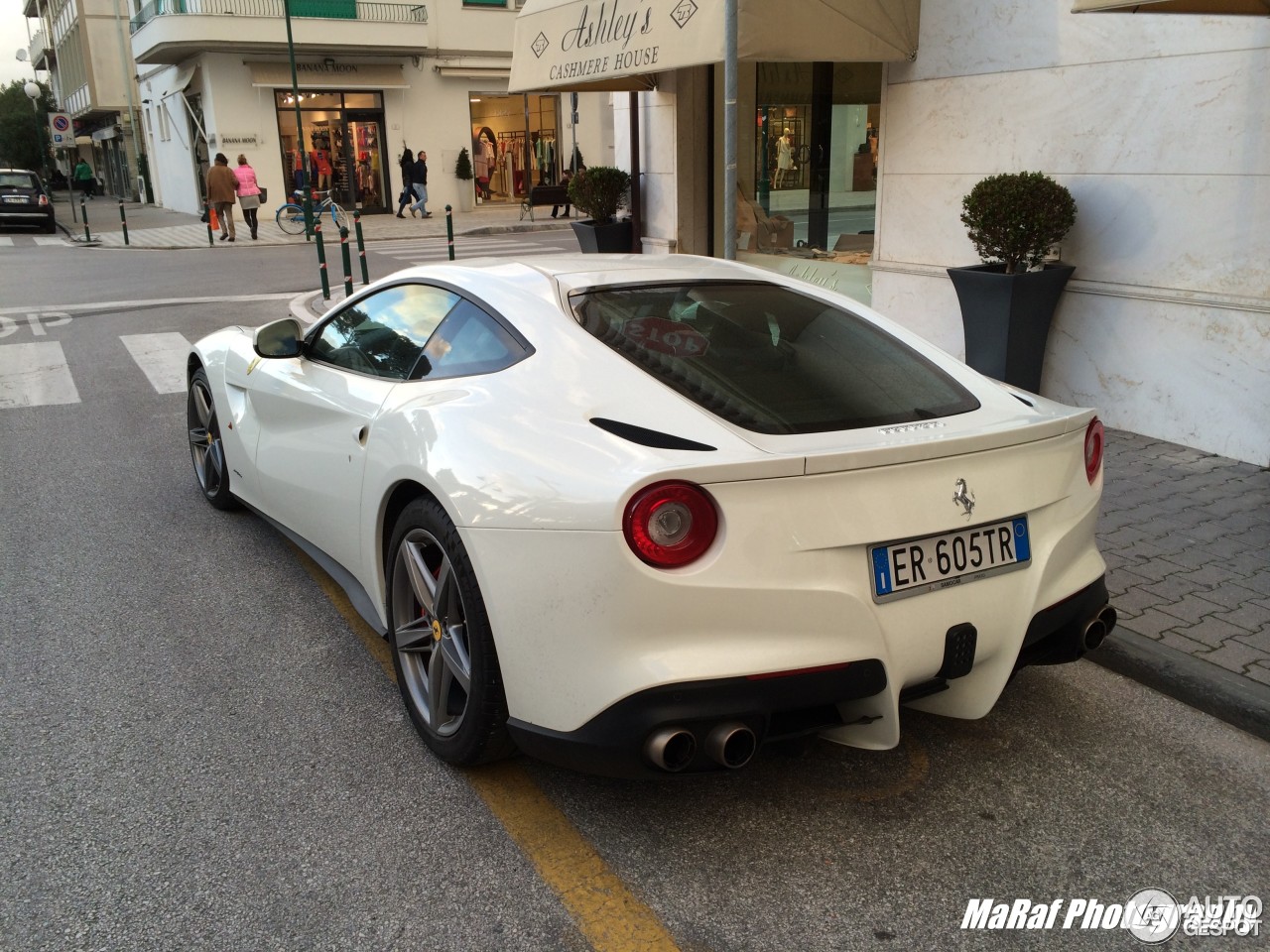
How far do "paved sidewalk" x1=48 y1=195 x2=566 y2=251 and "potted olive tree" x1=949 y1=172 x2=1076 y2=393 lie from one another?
19.0 meters

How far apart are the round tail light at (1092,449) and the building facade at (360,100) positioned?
28.5m

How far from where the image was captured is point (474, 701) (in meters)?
2.99

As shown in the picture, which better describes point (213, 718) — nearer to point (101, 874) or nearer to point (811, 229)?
point (101, 874)

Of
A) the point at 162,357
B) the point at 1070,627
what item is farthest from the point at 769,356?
the point at 162,357

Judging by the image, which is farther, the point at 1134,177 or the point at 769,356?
the point at 1134,177

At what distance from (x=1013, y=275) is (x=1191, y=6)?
190cm

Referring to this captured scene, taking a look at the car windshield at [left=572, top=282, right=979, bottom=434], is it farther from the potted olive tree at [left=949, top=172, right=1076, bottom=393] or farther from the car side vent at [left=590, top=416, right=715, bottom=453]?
the potted olive tree at [left=949, top=172, right=1076, bottom=393]

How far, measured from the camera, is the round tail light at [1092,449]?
3.27 meters

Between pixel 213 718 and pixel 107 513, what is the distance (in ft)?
9.18

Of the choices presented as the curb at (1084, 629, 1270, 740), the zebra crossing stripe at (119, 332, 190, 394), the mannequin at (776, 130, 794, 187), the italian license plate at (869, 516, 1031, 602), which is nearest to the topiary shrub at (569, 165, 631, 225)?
the mannequin at (776, 130, 794, 187)

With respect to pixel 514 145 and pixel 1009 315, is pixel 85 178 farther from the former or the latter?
pixel 1009 315

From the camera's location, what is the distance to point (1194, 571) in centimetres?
464

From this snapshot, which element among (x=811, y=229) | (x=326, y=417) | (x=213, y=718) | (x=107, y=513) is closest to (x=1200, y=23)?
(x=811, y=229)

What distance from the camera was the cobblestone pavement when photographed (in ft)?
12.3
